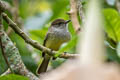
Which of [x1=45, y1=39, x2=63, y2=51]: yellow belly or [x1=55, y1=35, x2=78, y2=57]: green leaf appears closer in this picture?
[x1=55, y1=35, x2=78, y2=57]: green leaf

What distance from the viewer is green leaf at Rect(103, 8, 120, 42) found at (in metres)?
3.02

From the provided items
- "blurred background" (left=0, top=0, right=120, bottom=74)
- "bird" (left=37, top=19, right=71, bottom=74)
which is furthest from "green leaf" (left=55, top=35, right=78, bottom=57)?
"bird" (left=37, top=19, right=71, bottom=74)

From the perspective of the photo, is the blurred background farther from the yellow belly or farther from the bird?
the yellow belly

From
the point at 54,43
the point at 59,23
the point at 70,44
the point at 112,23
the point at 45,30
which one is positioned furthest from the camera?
the point at 59,23

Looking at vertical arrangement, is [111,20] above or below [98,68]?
below

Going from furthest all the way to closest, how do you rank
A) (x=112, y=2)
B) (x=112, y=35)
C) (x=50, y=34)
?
(x=50, y=34)
(x=112, y=2)
(x=112, y=35)

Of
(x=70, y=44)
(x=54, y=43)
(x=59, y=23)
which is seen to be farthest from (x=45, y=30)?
(x=70, y=44)

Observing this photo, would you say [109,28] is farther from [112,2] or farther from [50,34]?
[50,34]

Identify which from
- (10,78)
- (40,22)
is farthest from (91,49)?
(40,22)

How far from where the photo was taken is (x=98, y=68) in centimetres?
35

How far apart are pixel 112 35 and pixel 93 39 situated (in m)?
2.75

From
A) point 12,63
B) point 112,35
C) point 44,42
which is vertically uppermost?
point 12,63

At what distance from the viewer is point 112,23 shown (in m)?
3.12

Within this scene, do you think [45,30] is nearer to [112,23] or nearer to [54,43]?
[54,43]
